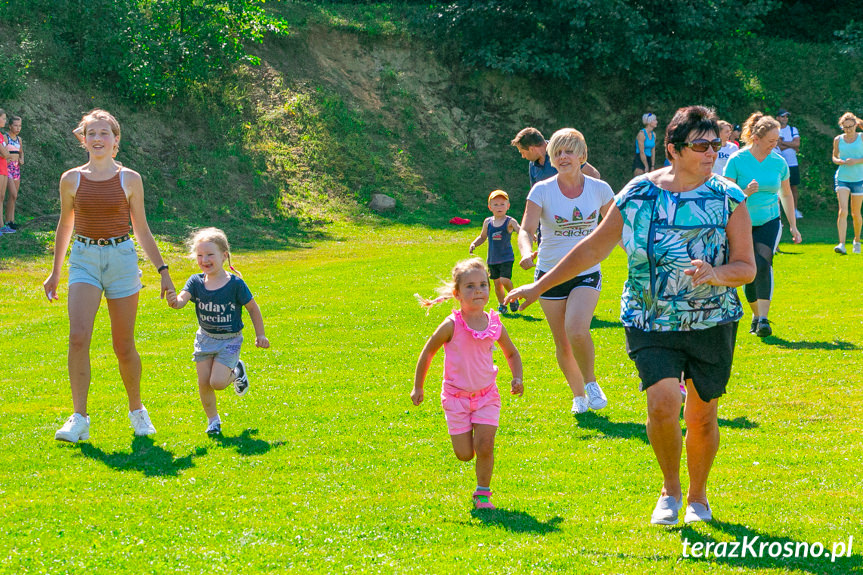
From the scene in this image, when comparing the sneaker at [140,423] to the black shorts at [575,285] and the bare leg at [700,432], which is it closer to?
the black shorts at [575,285]

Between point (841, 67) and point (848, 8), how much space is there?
4723 mm

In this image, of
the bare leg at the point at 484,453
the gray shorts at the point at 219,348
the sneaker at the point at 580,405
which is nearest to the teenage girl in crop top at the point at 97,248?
the gray shorts at the point at 219,348

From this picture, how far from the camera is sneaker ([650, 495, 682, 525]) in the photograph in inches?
203

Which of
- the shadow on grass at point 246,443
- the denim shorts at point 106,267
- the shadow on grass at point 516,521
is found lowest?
the shadow on grass at point 246,443

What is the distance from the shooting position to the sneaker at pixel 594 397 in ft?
25.7

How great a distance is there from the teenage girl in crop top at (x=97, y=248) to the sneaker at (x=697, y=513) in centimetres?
412

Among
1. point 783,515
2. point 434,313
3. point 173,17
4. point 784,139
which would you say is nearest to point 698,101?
point 784,139

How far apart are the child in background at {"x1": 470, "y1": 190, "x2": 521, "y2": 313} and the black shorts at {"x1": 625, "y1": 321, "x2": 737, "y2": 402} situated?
7742 mm

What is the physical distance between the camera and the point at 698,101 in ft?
104

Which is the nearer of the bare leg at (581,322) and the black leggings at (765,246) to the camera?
the bare leg at (581,322)

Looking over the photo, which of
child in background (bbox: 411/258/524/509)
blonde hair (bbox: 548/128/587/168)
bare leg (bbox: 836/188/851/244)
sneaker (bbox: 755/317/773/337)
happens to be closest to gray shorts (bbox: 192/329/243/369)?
child in background (bbox: 411/258/524/509)

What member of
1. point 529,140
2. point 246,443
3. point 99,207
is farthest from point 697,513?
point 529,140

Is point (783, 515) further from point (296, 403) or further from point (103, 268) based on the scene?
point (103, 268)

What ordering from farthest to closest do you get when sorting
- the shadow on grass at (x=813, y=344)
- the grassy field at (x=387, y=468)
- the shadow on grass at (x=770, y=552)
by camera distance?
1. the shadow on grass at (x=813, y=344)
2. the grassy field at (x=387, y=468)
3. the shadow on grass at (x=770, y=552)
